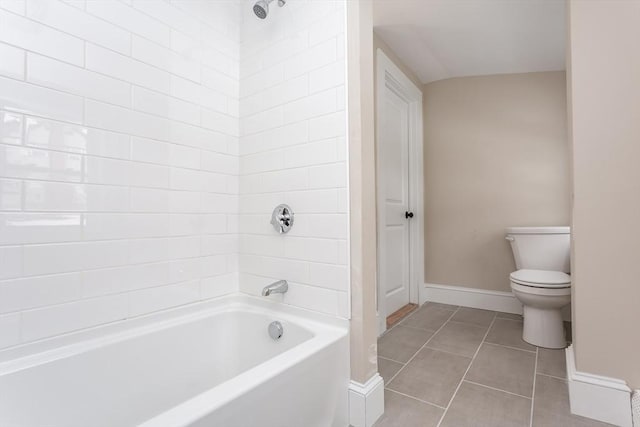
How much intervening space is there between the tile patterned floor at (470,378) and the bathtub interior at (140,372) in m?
Answer: 0.66

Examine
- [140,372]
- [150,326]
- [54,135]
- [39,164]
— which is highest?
[54,135]

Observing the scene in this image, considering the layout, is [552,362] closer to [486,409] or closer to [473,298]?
[486,409]

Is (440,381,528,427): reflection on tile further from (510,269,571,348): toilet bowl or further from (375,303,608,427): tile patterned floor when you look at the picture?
(510,269,571,348): toilet bowl

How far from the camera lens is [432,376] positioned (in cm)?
167

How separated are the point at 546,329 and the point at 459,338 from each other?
54 cm

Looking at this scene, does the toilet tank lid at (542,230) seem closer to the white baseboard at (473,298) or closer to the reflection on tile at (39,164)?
the white baseboard at (473,298)

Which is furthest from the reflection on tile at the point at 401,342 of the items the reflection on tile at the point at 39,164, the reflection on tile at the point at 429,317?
the reflection on tile at the point at 39,164

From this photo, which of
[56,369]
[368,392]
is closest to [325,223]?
[368,392]

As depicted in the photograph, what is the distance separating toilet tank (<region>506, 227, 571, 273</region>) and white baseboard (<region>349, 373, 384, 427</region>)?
1761 millimetres

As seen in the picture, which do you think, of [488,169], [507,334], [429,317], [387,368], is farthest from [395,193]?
[387,368]

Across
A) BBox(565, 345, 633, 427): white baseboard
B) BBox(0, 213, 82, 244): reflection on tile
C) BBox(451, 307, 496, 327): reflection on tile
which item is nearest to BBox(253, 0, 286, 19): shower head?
BBox(0, 213, 82, 244): reflection on tile

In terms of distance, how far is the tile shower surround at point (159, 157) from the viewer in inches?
40.6

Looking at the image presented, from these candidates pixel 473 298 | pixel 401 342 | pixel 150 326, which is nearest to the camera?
pixel 150 326

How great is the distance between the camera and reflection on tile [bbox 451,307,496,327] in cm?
247
